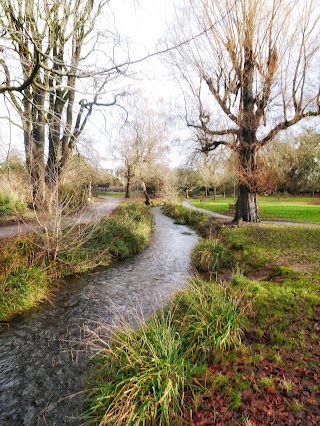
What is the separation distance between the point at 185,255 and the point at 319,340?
7053mm

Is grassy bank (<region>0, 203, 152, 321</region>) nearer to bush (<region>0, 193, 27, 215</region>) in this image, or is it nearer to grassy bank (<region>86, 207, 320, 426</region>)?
grassy bank (<region>86, 207, 320, 426</region>)

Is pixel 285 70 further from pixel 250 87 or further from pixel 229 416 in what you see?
pixel 229 416

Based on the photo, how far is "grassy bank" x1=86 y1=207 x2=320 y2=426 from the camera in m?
2.98

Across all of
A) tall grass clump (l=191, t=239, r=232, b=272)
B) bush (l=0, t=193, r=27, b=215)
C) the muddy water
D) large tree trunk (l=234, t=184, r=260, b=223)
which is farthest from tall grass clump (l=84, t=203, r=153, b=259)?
bush (l=0, t=193, r=27, b=215)

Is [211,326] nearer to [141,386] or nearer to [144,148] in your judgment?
[141,386]

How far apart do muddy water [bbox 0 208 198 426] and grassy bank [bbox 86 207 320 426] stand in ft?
1.47

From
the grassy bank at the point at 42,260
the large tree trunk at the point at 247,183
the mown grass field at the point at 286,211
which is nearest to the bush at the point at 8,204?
the grassy bank at the point at 42,260

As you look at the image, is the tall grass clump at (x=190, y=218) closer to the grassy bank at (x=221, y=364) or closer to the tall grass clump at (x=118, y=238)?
the tall grass clump at (x=118, y=238)

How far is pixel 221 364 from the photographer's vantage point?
3816 mm

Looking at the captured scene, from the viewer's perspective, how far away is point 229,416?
2949 millimetres

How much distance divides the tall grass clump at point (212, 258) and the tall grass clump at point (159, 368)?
3.69 metres

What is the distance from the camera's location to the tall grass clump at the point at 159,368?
2.99 meters

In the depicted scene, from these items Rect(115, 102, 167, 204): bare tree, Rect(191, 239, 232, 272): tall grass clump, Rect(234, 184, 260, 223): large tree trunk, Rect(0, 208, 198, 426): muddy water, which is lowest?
Rect(0, 208, 198, 426): muddy water

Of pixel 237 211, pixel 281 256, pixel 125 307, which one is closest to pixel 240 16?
pixel 237 211
